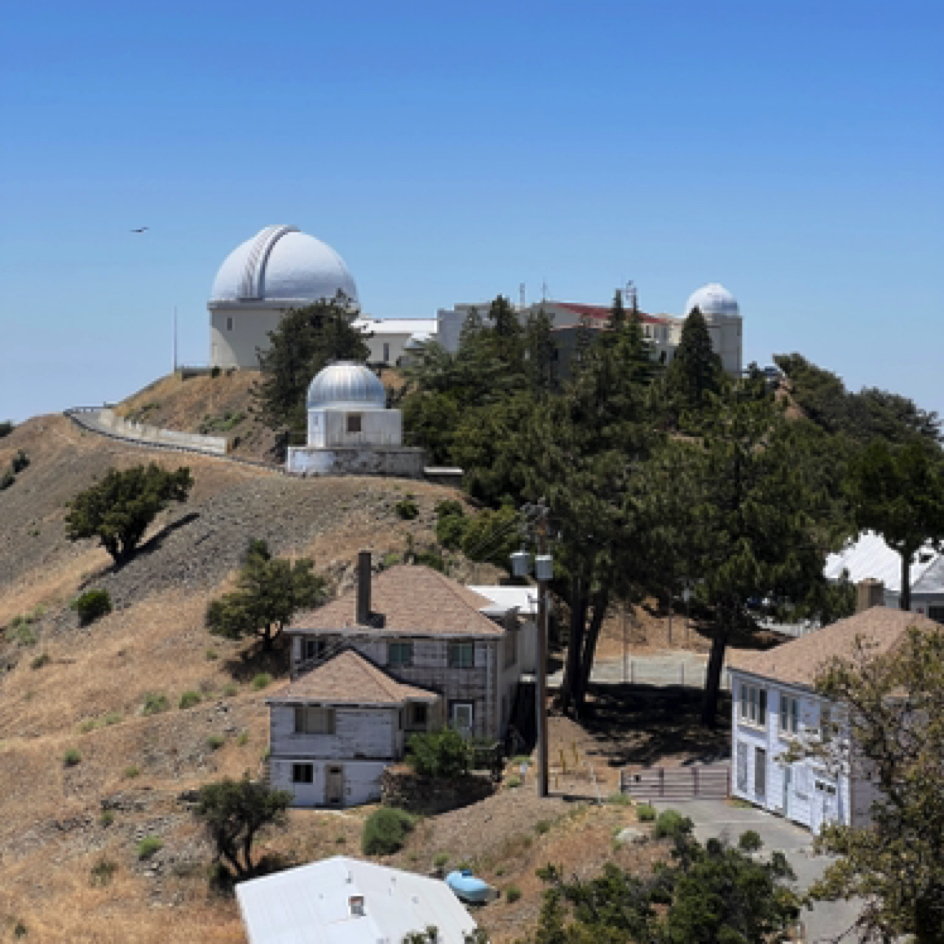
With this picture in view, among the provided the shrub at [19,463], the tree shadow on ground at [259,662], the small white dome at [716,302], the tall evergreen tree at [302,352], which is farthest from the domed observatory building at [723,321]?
the tree shadow on ground at [259,662]

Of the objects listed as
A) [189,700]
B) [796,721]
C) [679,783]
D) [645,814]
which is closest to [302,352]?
[189,700]

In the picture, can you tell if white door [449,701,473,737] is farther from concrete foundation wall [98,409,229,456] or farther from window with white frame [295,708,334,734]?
concrete foundation wall [98,409,229,456]

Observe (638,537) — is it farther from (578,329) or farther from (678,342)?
(678,342)

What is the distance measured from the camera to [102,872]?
36094 mm

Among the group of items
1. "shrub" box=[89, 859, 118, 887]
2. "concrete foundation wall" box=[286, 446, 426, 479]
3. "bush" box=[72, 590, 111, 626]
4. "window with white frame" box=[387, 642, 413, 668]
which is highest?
"concrete foundation wall" box=[286, 446, 426, 479]

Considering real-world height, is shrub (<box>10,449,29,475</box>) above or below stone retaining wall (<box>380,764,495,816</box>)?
above

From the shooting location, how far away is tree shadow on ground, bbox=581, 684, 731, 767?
41125 mm

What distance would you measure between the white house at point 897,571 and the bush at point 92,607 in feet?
102

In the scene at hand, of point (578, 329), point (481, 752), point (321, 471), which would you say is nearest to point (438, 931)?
point (481, 752)

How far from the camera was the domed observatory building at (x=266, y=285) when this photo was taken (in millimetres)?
109562

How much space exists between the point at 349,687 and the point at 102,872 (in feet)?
26.2

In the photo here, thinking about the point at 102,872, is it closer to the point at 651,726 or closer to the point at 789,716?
the point at 789,716

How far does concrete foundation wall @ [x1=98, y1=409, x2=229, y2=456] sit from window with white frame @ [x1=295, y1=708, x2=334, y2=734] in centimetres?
5279

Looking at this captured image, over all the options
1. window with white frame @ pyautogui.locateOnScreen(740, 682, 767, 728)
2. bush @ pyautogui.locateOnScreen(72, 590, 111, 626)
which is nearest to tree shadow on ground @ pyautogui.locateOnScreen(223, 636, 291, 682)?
bush @ pyautogui.locateOnScreen(72, 590, 111, 626)
